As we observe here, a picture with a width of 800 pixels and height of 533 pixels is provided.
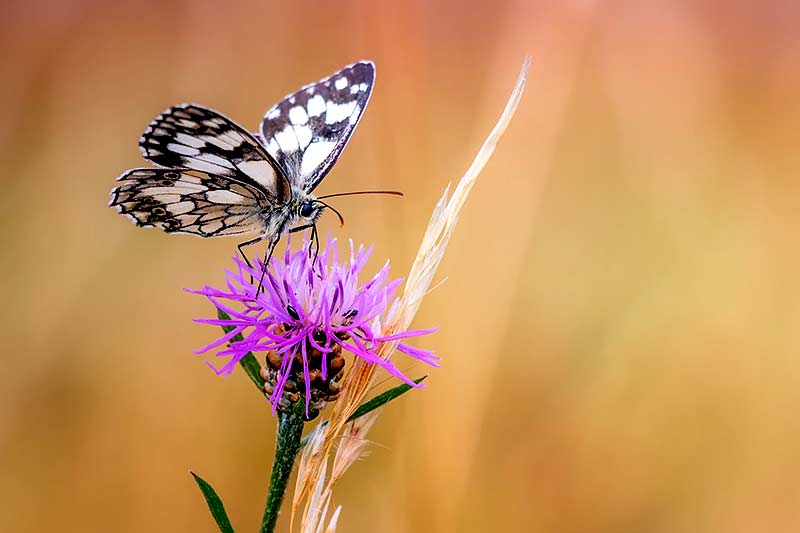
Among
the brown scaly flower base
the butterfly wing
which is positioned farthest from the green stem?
the butterfly wing

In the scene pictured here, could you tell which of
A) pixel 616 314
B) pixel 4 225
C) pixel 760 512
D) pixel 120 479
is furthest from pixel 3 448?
pixel 760 512

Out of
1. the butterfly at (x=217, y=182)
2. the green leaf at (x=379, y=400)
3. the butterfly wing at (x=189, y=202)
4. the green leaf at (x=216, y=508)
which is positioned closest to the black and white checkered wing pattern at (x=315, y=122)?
the butterfly at (x=217, y=182)

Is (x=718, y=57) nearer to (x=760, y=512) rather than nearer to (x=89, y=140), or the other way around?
(x=760, y=512)

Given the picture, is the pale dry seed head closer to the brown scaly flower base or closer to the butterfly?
the brown scaly flower base

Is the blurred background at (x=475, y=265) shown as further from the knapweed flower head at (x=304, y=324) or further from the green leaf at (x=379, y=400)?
the green leaf at (x=379, y=400)

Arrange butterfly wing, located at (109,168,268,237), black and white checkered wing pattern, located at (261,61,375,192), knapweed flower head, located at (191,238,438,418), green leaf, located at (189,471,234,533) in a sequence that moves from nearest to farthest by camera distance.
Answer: green leaf, located at (189,471,234,533), knapweed flower head, located at (191,238,438,418), butterfly wing, located at (109,168,268,237), black and white checkered wing pattern, located at (261,61,375,192)
